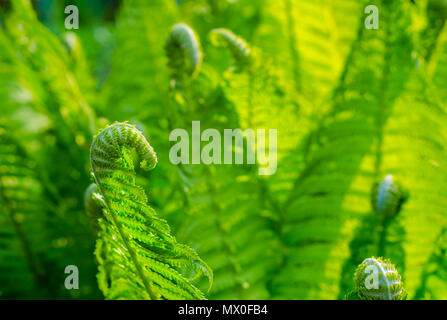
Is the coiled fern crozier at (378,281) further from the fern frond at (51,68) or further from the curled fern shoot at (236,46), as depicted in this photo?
the fern frond at (51,68)

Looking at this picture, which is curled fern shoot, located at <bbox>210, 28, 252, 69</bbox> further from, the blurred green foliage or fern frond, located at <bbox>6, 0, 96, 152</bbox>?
fern frond, located at <bbox>6, 0, 96, 152</bbox>

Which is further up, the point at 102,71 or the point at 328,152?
the point at 102,71

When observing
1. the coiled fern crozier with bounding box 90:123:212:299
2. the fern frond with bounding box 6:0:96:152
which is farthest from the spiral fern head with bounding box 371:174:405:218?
the fern frond with bounding box 6:0:96:152

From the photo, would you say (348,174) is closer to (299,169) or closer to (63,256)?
(299,169)

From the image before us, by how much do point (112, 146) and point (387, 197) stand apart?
27cm

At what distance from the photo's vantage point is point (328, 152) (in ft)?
1.95

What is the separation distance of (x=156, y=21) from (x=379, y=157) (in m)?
0.39

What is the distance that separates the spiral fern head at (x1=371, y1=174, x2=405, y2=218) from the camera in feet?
1.65

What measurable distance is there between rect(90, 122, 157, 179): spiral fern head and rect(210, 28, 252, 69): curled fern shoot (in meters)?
0.20

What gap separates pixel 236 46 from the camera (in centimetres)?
56
